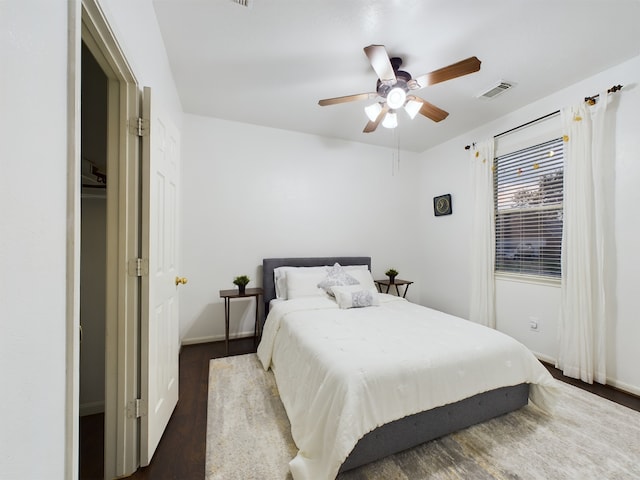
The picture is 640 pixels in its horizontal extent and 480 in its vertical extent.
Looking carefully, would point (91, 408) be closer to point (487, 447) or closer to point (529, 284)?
point (487, 447)

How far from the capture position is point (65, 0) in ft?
2.50

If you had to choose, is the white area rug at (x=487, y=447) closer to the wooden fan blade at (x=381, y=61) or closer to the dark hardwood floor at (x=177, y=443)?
the dark hardwood floor at (x=177, y=443)

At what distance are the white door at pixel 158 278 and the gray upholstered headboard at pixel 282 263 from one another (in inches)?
55.4

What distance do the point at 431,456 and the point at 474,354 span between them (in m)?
0.65

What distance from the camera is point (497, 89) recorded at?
105 inches

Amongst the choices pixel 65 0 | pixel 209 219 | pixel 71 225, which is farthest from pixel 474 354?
pixel 209 219

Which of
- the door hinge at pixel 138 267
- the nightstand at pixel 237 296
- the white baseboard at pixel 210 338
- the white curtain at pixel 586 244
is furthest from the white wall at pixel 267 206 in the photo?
the white curtain at pixel 586 244

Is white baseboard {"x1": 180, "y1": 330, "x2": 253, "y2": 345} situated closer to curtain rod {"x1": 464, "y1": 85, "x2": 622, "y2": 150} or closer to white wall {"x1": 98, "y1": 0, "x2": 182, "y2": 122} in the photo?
white wall {"x1": 98, "y1": 0, "x2": 182, "y2": 122}

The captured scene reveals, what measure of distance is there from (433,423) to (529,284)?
2221mm

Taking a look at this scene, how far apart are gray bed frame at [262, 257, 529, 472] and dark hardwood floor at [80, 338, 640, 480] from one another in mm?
847

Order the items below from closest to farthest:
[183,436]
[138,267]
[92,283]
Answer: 1. [138,267]
2. [183,436]
3. [92,283]

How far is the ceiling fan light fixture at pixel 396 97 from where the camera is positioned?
7.05 feet

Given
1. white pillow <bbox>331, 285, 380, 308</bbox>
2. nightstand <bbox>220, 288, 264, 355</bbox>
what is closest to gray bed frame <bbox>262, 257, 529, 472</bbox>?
white pillow <bbox>331, 285, 380, 308</bbox>

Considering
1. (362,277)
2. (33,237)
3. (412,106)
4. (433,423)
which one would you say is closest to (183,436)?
(433,423)
